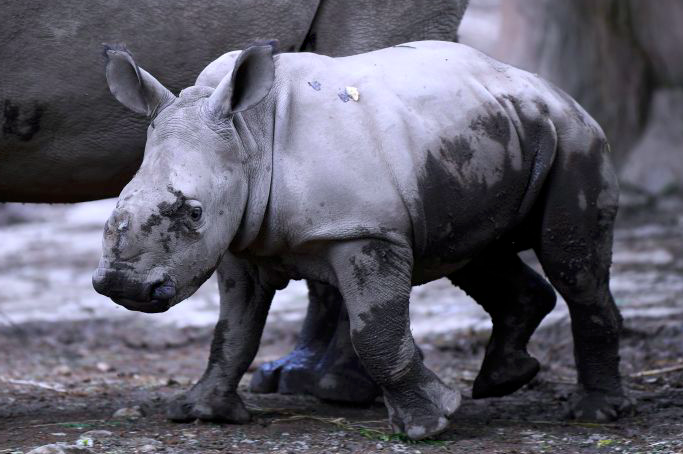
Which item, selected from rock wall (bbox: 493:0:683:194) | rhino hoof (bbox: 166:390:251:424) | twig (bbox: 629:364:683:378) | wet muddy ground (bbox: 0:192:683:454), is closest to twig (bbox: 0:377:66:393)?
wet muddy ground (bbox: 0:192:683:454)

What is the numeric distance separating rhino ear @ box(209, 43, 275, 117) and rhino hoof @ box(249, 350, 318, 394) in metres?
1.53

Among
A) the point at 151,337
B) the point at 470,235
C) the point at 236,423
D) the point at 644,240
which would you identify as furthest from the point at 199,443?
the point at 644,240

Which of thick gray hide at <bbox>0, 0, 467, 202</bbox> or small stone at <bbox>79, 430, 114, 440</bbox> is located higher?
thick gray hide at <bbox>0, 0, 467, 202</bbox>

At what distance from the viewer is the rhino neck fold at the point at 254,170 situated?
362 cm

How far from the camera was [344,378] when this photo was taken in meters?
4.53

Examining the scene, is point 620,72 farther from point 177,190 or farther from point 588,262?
point 177,190

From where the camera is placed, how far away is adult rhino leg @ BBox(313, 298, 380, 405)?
451 centimetres

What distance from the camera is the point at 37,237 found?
1108 cm

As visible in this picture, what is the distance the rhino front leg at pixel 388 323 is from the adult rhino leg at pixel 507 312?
701 millimetres

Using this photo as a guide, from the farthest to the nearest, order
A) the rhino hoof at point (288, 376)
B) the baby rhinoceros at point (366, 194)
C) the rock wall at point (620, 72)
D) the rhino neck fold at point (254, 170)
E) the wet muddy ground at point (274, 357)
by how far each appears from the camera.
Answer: the rock wall at point (620, 72), the rhino hoof at point (288, 376), the wet muddy ground at point (274, 357), the rhino neck fold at point (254, 170), the baby rhinoceros at point (366, 194)

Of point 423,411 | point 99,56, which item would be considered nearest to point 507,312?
point 423,411

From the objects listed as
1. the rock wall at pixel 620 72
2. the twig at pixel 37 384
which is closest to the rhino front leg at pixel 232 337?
the twig at pixel 37 384

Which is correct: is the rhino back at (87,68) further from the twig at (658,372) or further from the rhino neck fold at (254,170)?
the twig at (658,372)

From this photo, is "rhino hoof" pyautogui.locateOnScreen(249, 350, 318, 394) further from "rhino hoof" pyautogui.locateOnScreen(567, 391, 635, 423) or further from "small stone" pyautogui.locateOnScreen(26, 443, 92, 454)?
"small stone" pyautogui.locateOnScreen(26, 443, 92, 454)
